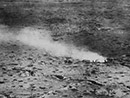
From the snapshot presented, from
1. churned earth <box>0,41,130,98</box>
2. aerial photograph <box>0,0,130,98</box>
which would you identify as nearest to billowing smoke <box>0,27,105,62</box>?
aerial photograph <box>0,0,130,98</box>

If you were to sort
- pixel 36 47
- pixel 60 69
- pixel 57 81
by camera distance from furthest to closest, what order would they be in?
pixel 36 47 < pixel 60 69 < pixel 57 81

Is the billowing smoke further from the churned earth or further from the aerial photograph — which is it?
the churned earth

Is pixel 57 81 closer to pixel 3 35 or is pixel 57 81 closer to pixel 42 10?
pixel 3 35

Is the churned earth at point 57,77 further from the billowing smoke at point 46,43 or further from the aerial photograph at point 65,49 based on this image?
the billowing smoke at point 46,43

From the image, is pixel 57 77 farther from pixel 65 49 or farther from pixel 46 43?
pixel 46 43

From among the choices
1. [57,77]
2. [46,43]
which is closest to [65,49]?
[46,43]

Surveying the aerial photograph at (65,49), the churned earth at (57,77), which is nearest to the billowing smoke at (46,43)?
the aerial photograph at (65,49)

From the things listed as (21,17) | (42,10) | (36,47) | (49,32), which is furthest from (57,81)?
(42,10)

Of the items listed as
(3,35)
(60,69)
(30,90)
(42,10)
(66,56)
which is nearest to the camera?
(30,90)
